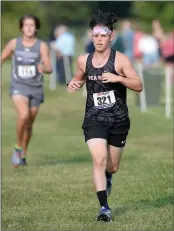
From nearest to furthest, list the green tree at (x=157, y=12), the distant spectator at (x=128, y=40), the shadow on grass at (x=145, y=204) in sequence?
the shadow on grass at (x=145, y=204) → the distant spectator at (x=128, y=40) → the green tree at (x=157, y=12)

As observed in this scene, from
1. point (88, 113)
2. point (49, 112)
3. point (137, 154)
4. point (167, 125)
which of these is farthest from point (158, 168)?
point (49, 112)

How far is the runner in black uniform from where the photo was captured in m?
8.96

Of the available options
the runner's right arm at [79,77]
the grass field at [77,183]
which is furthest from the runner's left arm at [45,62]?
the runner's right arm at [79,77]

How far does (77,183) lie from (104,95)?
286 cm

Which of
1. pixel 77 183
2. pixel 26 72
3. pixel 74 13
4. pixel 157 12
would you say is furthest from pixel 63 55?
pixel 74 13

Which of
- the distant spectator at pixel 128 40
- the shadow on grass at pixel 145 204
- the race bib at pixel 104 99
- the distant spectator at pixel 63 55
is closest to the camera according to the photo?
the race bib at pixel 104 99

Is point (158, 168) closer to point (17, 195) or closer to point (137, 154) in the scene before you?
point (137, 154)

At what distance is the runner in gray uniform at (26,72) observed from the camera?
13.1 meters

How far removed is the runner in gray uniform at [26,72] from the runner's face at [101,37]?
12.9ft

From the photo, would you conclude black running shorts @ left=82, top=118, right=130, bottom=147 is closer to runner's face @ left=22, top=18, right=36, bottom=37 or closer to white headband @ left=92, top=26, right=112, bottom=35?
white headband @ left=92, top=26, right=112, bottom=35

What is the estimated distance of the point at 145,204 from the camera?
9953mm

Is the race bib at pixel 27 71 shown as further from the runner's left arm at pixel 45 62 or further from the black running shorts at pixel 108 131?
the black running shorts at pixel 108 131

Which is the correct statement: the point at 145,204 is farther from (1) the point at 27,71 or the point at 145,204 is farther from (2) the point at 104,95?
(1) the point at 27,71

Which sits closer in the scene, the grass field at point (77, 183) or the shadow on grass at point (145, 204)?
the grass field at point (77, 183)
